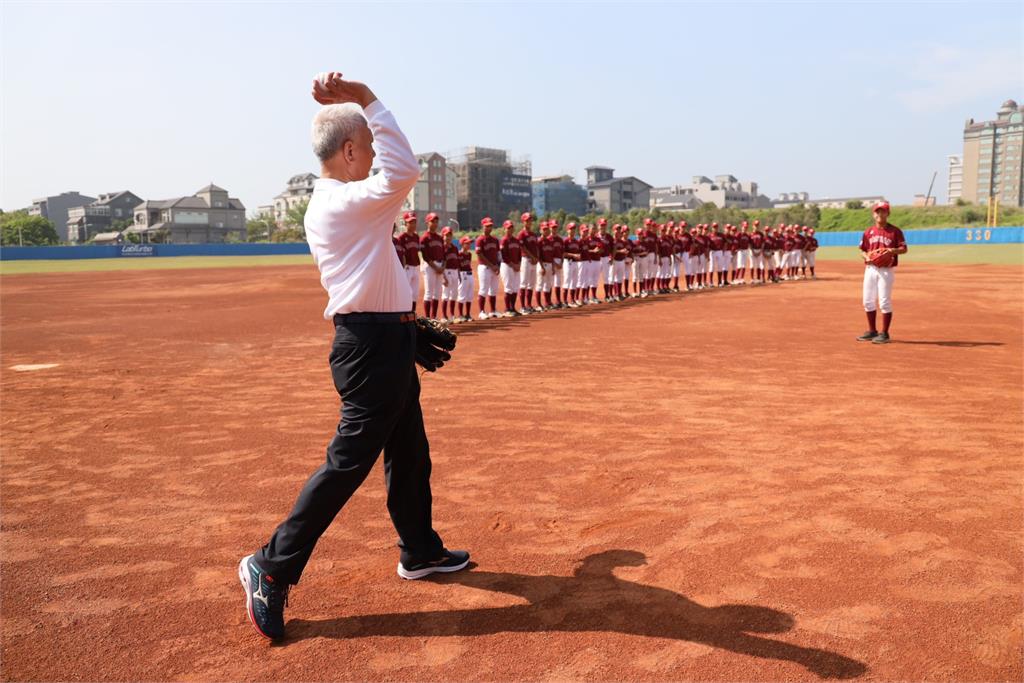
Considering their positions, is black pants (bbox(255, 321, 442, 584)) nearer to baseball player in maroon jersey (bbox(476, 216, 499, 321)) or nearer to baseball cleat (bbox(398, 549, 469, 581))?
baseball cleat (bbox(398, 549, 469, 581))

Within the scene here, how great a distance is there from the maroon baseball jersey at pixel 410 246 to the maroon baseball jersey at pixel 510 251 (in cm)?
271

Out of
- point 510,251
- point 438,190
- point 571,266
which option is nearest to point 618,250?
point 571,266

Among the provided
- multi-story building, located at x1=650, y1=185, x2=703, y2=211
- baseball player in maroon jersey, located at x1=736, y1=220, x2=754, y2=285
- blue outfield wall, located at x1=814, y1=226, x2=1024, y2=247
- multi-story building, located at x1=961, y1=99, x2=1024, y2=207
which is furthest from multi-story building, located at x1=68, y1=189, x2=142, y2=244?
multi-story building, located at x1=961, y1=99, x2=1024, y2=207

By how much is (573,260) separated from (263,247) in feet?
153

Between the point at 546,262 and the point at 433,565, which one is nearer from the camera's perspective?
the point at 433,565

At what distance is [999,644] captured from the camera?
297cm

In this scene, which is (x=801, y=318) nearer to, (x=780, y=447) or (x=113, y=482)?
(x=780, y=447)

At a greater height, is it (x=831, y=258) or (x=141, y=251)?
(x=141, y=251)

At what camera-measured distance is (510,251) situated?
56.5 feet

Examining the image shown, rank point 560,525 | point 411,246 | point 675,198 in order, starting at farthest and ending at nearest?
point 675,198 < point 411,246 < point 560,525

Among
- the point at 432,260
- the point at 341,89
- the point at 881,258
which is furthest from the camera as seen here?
the point at 432,260

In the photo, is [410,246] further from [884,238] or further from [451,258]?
[884,238]

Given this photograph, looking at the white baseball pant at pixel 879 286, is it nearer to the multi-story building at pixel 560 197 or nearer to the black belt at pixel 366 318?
the black belt at pixel 366 318

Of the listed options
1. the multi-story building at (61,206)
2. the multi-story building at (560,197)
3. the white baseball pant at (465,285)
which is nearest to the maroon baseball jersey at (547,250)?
the white baseball pant at (465,285)
